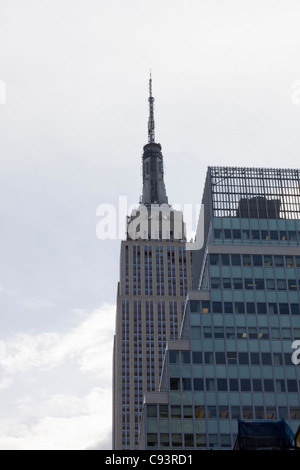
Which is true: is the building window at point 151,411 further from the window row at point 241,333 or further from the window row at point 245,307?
the window row at point 245,307

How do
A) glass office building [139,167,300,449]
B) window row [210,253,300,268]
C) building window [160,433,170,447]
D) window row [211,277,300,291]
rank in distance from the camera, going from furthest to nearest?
window row [210,253,300,268] < window row [211,277,300,291] < glass office building [139,167,300,449] < building window [160,433,170,447]

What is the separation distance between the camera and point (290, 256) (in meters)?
120

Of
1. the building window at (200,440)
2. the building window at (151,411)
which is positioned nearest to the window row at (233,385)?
the building window at (151,411)

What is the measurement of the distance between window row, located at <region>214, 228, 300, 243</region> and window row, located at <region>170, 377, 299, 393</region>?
79.8ft

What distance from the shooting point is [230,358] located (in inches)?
4304

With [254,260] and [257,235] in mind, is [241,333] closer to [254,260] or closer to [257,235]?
[254,260]

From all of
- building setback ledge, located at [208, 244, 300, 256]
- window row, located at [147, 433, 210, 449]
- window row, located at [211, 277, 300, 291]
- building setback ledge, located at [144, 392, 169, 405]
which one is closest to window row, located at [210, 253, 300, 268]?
building setback ledge, located at [208, 244, 300, 256]

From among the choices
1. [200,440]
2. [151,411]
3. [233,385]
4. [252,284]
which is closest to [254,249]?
[252,284]

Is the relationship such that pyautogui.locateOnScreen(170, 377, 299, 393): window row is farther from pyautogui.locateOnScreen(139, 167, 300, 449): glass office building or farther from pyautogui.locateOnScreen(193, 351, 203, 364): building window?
pyautogui.locateOnScreen(193, 351, 203, 364): building window

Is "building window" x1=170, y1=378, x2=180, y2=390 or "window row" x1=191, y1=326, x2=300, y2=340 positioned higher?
"window row" x1=191, y1=326, x2=300, y2=340

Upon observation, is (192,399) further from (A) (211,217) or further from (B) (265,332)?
(A) (211,217)

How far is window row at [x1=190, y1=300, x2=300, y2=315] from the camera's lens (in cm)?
11356

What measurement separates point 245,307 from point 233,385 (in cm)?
1293
